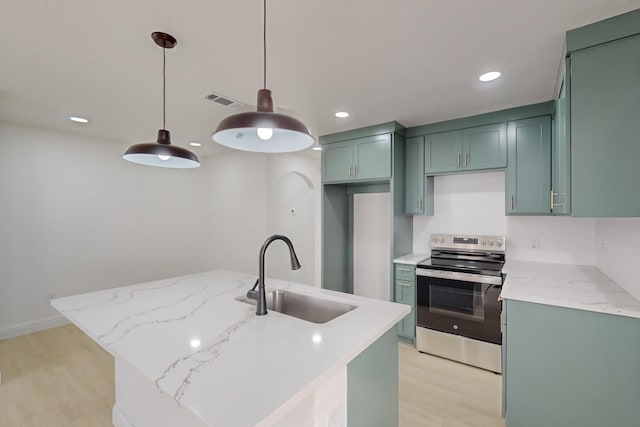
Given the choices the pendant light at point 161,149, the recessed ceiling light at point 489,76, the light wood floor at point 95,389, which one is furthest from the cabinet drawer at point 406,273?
the pendant light at point 161,149

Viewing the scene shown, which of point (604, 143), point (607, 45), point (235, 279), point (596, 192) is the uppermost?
point (607, 45)

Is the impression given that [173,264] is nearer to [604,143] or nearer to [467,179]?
[467,179]

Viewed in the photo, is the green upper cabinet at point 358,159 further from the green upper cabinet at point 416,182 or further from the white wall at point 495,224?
the white wall at point 495,224

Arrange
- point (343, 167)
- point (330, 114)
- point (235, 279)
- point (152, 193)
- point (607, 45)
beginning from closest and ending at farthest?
point (607, 45) → point (235, 279) → point (330, 114) → point (343, 167) → point (152, 193)

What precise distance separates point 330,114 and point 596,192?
2.14 meters

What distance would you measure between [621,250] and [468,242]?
1281 mm

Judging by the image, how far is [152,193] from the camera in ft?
14.9

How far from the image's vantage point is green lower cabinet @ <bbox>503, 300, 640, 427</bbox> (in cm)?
152

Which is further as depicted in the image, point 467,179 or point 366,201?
point 366,201

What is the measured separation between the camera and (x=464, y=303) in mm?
2701

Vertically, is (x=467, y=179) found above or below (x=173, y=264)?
above

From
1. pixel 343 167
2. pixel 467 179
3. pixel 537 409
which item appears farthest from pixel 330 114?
pixel 537 409

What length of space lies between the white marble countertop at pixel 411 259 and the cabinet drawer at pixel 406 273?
0.05m

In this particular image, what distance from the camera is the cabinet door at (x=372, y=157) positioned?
3.12 m
